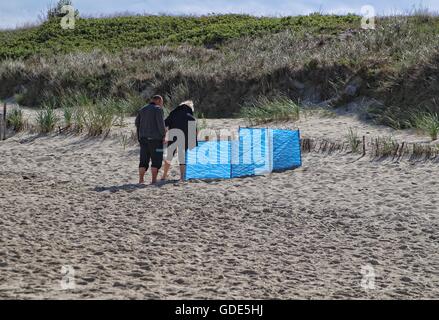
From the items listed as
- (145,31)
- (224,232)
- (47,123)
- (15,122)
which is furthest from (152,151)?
(145,31)

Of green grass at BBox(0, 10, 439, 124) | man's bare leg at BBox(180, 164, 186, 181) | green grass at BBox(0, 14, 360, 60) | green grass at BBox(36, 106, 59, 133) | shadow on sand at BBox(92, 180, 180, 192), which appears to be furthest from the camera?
green grass at BBox(0, 14, 360, 60)

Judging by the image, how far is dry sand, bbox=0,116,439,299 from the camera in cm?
664

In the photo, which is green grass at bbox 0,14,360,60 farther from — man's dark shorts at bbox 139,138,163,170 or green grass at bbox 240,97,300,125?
man's dark shorts at bbox 139,138,163,170

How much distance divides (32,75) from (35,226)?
18107mm

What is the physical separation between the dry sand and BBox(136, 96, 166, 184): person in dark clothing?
0.34 m

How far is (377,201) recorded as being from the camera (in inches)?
391

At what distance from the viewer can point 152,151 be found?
11.3 m

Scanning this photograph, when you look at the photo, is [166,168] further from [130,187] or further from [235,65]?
[235,65]

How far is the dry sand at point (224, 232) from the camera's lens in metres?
6.64

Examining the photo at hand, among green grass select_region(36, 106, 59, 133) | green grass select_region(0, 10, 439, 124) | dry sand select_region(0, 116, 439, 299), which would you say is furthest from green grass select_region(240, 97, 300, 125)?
green grass select_region(36, 106, 59, 133)

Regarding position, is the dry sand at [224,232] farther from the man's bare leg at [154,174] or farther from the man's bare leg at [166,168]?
the man's bare leg at [166,168]

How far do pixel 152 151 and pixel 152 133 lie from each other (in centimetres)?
27

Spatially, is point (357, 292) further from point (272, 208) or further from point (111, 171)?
point (111, 171)
